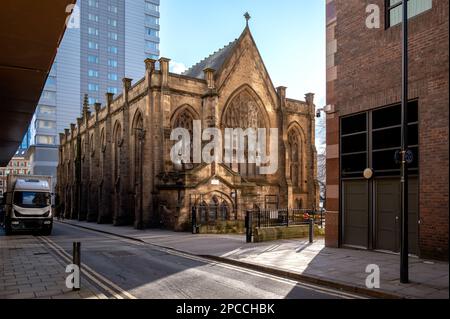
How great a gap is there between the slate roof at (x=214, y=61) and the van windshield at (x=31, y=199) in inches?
631

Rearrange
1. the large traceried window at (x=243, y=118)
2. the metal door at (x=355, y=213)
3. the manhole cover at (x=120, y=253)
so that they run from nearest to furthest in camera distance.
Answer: the metal door at (x=355, y=213)
the manhole cover at (x=120, y=253)
the large traceried window at (x=243, y=118)

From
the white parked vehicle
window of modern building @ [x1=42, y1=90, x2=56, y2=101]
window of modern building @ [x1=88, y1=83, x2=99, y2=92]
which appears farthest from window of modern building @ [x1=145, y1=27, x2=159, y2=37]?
the white parked vehicle

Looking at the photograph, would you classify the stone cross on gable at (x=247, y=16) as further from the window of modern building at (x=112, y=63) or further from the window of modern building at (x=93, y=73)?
the window of modern building at (x=112, y=63)

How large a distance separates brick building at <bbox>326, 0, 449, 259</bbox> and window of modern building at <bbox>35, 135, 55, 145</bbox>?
75764mm

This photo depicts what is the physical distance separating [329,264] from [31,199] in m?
17.7

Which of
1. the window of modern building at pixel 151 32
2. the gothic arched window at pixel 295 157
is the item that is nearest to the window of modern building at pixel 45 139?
the window of modern building at pixel 151 32

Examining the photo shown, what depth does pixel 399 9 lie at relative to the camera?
1168 cm

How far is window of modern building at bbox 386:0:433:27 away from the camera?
1062cm

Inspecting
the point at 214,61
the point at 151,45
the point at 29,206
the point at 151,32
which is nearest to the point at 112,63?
the point at 151,45

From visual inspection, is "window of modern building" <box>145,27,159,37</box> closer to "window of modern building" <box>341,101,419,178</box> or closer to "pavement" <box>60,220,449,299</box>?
"pavement" <box>60,220,449,299</box>

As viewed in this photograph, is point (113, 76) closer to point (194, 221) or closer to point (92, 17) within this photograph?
point (92, 17)

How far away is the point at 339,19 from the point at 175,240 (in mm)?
11976

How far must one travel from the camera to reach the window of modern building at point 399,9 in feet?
34.8
